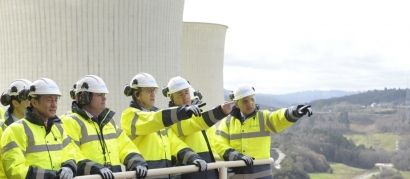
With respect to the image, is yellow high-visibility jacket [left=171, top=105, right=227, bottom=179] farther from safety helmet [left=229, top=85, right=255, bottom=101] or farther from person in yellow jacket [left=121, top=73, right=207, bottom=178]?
safety helmet [left=229, top=85, right=255, bottom=101]

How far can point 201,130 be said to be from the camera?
3.88m

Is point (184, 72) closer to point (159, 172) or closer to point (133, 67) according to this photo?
point (133, 67)

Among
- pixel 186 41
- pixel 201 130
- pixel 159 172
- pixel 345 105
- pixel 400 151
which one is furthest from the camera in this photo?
pixel 345 105

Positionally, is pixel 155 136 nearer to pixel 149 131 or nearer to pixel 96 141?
pixel 149 131

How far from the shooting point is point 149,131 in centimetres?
345

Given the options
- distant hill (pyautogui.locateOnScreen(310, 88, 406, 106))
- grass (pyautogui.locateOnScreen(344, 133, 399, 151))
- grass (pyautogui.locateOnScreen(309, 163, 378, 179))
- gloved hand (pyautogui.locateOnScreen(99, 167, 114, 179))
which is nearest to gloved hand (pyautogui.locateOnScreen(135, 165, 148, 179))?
gloved hand (pyautogui.locateOnScreen(99, 167, 114, 179))

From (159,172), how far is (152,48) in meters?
5.30

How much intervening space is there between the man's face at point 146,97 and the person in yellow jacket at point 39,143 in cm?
73

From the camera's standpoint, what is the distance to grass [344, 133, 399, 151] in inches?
1918

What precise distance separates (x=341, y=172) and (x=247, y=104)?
37.6m

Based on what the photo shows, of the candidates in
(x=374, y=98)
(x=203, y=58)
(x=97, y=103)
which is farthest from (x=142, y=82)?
(x=374, y=98)

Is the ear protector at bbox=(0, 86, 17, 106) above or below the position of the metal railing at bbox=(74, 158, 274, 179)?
above

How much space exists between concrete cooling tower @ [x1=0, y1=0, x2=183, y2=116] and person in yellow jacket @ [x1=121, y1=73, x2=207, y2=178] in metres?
4.43

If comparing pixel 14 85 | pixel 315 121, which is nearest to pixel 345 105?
pixel 315 121
